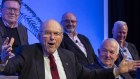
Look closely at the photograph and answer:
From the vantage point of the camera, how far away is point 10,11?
3213mm

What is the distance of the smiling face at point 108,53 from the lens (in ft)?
10.5

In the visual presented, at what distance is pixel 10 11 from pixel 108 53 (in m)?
0.99

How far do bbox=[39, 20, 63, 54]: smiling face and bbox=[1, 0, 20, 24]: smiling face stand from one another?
0.72 m

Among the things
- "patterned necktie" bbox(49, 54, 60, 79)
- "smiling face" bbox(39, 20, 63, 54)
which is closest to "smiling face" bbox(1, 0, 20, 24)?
"smiling face" bbox(39, 20, 63, 54)

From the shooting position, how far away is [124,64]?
272 cm

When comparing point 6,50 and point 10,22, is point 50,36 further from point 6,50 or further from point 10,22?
point 10,22

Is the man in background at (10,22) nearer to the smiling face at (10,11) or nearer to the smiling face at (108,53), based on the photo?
the smiling face at (10,11)

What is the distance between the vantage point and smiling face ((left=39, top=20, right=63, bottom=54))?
254cm

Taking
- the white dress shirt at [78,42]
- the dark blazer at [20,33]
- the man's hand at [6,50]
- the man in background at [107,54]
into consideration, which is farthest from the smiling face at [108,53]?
the man's hand at [6,50]

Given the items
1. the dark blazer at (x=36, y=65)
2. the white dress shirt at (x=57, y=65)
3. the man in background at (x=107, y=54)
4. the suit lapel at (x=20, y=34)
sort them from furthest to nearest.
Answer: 1. the suit lapel at (x=20, y=34)
2. the man in background at (x=107, y=54)
3. the white dress shirt at (x=57, y=65)
4. the dark blazer at (x=36, y=65)

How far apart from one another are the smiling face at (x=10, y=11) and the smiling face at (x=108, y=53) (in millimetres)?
872

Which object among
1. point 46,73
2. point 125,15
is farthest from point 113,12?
point 46,73

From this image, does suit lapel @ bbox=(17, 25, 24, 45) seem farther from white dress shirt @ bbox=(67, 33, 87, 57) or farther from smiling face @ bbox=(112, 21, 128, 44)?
smiling face @ bbox=(112, 21, 128, 44)

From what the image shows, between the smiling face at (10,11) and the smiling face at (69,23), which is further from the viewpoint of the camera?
the smiling face at (69,23)
